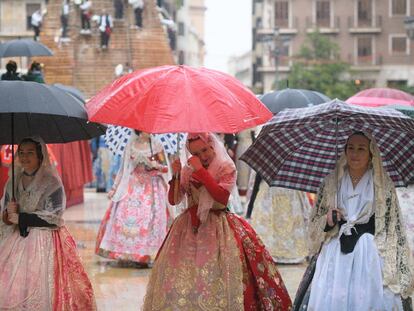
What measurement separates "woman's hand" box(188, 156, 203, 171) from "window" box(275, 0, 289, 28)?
60192mm

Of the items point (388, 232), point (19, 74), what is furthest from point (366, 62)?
point (388, 232)

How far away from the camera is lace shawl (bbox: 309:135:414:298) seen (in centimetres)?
679

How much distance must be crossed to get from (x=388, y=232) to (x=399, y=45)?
58.9 meters

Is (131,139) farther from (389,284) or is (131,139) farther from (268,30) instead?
(268,30)

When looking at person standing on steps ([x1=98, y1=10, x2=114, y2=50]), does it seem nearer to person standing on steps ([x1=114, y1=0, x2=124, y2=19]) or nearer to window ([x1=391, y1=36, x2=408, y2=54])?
person standing on steps ([x1=114, y1=0, x2=124, y2=19])

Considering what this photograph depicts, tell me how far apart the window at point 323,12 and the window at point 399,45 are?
4210mm

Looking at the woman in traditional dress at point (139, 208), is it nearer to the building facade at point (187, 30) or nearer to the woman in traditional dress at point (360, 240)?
the woman in traditional dress at point (360, 240)

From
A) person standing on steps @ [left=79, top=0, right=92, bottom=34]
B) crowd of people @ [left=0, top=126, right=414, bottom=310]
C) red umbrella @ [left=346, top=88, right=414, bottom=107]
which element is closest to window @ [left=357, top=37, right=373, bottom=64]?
person standing on steps @ [left=79, top=0, right=92, bottom=34]

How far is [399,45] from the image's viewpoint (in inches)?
2534

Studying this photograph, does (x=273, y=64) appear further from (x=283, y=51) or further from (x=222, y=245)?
(x=222, y=245)

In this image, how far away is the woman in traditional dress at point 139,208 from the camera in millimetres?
11727

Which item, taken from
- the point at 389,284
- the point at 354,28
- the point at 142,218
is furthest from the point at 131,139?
the point at 354,28

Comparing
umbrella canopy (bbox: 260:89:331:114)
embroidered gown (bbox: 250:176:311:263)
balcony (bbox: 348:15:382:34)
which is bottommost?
embroidered gown (bbox: 250:176:311:263)

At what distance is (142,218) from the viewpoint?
38.8 feet
